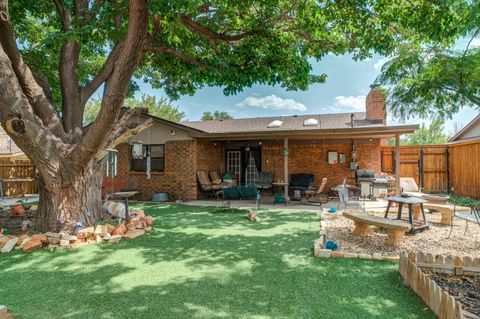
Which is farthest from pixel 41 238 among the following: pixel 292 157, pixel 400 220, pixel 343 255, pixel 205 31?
pixel 292 157

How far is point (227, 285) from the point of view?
10.5 feet

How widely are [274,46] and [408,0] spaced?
284 centimetres

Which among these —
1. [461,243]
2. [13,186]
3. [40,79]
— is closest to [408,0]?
[461,243]

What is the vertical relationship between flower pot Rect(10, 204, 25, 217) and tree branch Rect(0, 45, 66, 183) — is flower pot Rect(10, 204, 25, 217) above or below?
below

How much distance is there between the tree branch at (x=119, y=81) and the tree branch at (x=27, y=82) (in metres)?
0.82

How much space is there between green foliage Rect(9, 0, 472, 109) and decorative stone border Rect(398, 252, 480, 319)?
3657 mm

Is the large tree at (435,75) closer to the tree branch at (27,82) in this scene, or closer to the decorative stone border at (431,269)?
the decorative stone border at (431,269)

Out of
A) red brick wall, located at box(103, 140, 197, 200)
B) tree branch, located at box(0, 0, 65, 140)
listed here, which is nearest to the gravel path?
tree branch, located at box(0, 0, 65, 140)

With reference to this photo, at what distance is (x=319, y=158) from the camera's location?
1213 cm

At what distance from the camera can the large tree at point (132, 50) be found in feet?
14.4

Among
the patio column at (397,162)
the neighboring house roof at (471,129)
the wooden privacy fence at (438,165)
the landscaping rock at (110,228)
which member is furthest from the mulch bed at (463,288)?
the neighboring house roof at (471,129)

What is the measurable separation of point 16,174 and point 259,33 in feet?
43.8

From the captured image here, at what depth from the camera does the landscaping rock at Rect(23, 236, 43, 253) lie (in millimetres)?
4574

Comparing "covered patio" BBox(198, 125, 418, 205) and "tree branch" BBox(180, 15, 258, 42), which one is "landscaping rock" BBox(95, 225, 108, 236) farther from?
"covered patio" BBox(198, 125, 418, 205)
